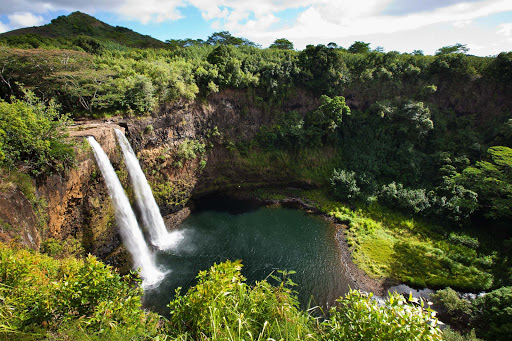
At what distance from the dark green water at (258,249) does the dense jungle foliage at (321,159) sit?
7.77 ft

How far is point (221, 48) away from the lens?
2502cm

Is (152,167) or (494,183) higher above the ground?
(152,167)

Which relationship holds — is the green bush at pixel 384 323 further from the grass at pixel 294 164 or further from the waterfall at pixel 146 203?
the grass at pixel 294 164

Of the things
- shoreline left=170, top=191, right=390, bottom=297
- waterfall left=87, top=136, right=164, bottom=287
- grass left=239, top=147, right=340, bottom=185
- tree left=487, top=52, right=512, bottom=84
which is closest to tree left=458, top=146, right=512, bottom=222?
shoreline left=170, top=191, right=390, bottom=297

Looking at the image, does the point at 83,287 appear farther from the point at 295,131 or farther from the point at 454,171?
the point at 454,171

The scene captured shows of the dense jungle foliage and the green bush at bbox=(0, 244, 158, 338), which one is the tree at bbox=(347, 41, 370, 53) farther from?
the green bush at bbox=(0, 244, 158, 338)

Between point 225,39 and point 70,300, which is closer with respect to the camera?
point 70,300

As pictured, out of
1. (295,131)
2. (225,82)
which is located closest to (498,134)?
(295,131)

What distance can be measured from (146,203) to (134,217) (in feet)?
5.05

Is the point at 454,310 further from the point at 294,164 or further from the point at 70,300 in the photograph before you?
the point at 70,300

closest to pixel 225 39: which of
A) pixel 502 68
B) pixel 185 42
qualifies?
pixel 185 42

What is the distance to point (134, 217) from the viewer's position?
54.3 feet

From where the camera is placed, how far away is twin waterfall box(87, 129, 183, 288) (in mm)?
14531

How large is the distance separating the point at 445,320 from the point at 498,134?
21181 mm
